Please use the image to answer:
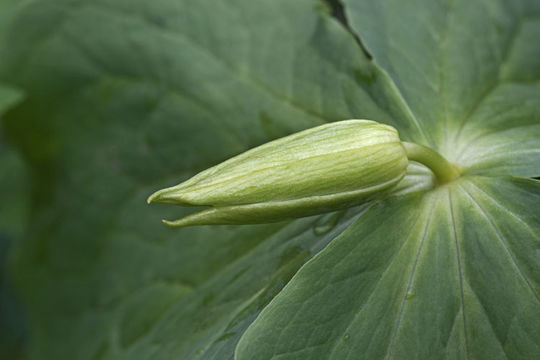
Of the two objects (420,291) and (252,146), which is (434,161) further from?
(252,146)

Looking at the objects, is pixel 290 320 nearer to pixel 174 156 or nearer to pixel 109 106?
pixel 174 156

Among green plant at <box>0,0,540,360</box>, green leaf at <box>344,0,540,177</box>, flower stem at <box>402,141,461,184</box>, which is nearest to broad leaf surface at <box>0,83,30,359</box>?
green plant at <box>0,0,540,360</box>

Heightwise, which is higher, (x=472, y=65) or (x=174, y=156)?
(x=472, y=65)

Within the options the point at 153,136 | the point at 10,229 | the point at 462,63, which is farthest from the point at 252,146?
the point at 10,229

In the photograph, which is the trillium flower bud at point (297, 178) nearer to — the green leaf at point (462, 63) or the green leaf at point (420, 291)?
the green leaf at point (420, 291)

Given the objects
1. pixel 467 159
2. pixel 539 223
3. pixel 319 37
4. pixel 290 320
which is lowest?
pixel 290 320

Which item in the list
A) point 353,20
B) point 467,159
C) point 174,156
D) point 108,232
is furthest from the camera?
point 108,232

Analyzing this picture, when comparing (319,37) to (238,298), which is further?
(319,37)

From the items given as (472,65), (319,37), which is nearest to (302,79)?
(319,37)
